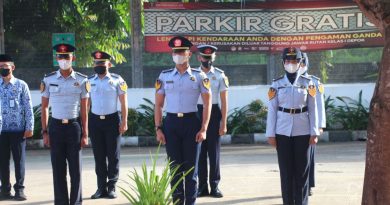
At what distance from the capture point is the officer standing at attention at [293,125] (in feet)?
24.0

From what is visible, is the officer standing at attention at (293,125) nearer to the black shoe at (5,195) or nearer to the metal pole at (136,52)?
the black shoe at (5,195)

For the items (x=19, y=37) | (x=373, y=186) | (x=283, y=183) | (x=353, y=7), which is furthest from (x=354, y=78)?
(x=373, y=186)

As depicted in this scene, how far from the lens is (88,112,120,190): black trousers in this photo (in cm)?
909

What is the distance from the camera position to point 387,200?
188 inches

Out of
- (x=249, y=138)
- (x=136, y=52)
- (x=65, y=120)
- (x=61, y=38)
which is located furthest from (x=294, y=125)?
(x=61, y=38)

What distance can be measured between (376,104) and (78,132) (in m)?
4.00

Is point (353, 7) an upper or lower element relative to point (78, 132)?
upper

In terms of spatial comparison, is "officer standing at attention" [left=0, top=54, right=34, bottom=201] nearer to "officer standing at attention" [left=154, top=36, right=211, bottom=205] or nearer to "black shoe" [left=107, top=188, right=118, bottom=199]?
"black shoe" [left=107, top=188, right=118, bottom=199]

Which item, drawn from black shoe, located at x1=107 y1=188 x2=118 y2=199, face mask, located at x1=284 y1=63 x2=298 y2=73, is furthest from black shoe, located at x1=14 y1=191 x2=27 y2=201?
face mask, located at x1=284 y1=63 x2=298 y2=73

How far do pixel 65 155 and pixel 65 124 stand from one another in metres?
0.34

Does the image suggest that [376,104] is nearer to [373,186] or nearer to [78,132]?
[373,186]

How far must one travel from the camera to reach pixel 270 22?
16.3 metres

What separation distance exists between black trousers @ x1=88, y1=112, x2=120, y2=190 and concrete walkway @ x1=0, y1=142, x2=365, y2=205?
303 mm

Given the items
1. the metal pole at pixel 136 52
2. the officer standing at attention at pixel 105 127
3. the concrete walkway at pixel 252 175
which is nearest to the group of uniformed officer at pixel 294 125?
the concrete walkway at pixel 252 175
